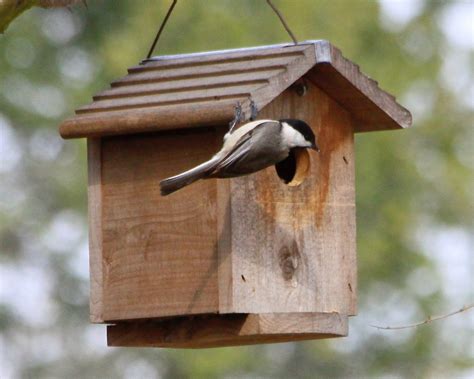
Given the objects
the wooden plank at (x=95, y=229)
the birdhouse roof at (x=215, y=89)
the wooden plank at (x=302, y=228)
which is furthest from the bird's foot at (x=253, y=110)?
the wooden plank at (x=95, y=229)

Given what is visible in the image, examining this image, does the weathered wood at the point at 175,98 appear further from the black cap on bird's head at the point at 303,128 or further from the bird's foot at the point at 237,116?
the black cap on bird's head at the point at 303,128

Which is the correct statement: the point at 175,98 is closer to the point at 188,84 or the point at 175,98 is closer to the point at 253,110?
the point at 188,84

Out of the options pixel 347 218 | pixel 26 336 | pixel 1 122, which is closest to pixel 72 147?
pixel 1 122

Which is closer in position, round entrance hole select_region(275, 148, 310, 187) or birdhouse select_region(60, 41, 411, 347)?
birdhouse select_region(60, 41, 411, 347)

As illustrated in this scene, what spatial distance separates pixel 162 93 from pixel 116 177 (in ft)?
1.23

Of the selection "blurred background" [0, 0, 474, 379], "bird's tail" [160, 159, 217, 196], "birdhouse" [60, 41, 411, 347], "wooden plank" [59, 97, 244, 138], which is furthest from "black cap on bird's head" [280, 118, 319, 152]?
"blurred background" [0, 0, 474, 379]

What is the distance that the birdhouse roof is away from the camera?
552 cm

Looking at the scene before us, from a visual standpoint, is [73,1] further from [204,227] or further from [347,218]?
[347,218]

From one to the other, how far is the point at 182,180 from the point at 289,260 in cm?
79

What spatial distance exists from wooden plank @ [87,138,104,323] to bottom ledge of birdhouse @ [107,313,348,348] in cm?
12

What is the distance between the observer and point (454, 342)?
17625mm

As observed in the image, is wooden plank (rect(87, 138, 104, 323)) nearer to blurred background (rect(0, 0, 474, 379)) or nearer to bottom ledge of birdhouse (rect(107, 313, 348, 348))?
bottom ledge of birdhouse (rect(107, 313, 348, 348))

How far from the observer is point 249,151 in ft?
17.4

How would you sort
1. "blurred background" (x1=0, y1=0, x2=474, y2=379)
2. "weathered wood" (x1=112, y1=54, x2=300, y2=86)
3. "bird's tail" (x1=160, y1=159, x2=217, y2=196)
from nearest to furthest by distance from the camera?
"bird's tail" (x1=160, y1=159, x2=217, y2=196) < "weathered wood" (x1=112, y1=54, x2=300, y2=86) < "blurred background" (x1=0, y1=0, x2=474, y2=379)
